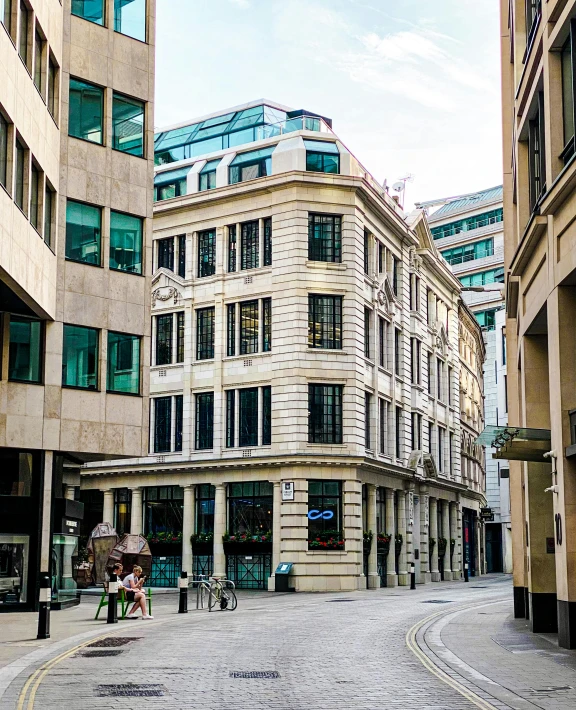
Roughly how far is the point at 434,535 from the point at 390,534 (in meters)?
9.97

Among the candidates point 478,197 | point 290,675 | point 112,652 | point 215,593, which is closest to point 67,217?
point 215,593

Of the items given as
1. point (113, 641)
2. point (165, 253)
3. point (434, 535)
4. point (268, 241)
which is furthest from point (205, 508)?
point (113, 641)

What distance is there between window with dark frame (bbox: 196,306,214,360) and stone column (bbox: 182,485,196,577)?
6423mm

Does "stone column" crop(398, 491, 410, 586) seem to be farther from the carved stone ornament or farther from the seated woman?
the seated woman

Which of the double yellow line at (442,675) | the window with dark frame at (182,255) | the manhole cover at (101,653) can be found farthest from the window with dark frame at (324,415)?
the manhole cover at (101,653)

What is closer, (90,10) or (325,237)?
(90,10)

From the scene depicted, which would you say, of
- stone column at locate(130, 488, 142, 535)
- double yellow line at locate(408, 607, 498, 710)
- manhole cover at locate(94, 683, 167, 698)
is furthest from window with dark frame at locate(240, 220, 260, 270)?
manhole cover at locate(94, 683, 167, 698)

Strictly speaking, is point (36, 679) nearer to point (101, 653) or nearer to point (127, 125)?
point (101, 653)

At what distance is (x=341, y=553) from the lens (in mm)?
45906

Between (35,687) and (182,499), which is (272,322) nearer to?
(182,499)

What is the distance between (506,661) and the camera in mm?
16891

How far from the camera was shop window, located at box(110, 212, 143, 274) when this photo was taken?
105 ft

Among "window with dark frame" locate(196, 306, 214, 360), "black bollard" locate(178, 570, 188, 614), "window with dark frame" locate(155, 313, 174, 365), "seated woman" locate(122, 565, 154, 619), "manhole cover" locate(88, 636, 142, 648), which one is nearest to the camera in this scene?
"manhole cover" locate(88, 636, 142, 648)

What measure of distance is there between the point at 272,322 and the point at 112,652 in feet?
99.9
